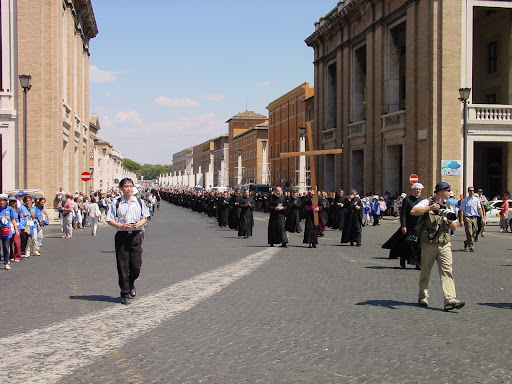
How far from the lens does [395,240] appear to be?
14.8 meters

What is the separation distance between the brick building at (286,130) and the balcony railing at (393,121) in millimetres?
27280

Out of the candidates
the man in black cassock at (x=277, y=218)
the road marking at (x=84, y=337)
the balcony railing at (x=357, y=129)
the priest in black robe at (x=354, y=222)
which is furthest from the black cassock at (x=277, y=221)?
the balcony railing at (x=357, y=129)

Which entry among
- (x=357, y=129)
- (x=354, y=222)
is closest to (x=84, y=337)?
(x=354, y=222)

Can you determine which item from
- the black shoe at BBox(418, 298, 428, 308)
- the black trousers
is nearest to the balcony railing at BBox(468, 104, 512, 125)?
the black shoe at BBox(418, 298, 428, 308)

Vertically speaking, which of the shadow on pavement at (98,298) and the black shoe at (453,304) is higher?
the black shoe at (453,304)

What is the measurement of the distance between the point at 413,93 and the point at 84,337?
1236 inches

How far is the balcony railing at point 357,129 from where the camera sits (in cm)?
4425

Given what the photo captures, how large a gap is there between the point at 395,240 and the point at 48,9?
82.7 ft

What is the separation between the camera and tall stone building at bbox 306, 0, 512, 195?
3353cm

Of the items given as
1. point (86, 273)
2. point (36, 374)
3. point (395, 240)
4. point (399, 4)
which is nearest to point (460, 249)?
point (395, 240)

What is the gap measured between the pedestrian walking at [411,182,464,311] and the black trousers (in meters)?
4.16

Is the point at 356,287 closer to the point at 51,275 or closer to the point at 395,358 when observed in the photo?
the point at 395,358

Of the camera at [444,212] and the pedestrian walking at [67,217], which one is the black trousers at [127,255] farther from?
the pedestrian walking at [67,217]

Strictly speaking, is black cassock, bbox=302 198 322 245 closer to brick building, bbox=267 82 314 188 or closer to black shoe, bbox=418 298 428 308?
black shoe, bbox=418 298 428 308
